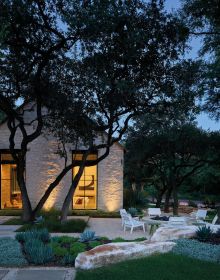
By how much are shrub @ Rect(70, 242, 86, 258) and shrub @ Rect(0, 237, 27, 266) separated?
1.05m

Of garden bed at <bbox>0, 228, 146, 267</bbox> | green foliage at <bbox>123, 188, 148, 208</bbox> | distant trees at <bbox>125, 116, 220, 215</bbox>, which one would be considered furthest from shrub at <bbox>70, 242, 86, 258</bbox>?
green foliage at <bbox>123, 188, 148, 208</bbox>

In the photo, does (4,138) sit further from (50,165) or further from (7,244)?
(7,244)

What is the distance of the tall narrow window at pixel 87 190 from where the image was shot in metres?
23.0

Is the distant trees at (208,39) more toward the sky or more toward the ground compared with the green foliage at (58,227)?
more toward the sky

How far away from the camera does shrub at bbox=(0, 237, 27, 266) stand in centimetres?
796

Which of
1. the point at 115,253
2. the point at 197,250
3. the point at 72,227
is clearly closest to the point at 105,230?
the point at 72,227

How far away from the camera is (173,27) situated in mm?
14688

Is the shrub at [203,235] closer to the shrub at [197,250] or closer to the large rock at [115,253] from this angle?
the shrub at [197,250]

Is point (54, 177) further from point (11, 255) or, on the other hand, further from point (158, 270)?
point (158, 270)

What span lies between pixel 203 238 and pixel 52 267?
3.60 m

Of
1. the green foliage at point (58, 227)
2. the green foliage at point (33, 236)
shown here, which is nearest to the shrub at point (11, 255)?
the green foliage at point (33, 236)

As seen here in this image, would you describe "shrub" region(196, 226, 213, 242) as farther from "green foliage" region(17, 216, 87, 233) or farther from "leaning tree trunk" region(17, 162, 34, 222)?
"leaning tree trunk" region(17, 162, 34, 222)

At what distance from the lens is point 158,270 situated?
7.20m

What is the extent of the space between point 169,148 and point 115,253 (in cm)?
1683
